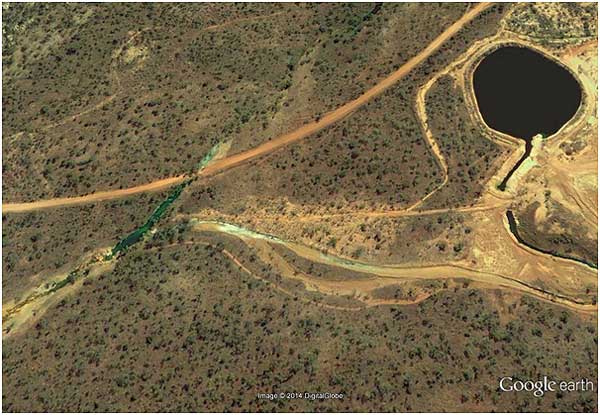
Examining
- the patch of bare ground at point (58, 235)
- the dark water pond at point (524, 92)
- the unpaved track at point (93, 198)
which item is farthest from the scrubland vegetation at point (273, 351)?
the dark water pond at point (524, 92)

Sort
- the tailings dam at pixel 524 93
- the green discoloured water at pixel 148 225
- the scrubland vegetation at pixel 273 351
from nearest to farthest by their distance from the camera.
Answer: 1. the scrubland vegetation at pixel 273 351
2. the green discoloured water at pixel 148 225
3. the tailings dam at pixel 524 93

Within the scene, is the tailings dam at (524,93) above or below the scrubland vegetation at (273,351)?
above

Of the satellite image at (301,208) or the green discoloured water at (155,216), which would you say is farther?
the green discoloured water at (155,216)

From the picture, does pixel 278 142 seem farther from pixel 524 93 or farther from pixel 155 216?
pixel 524 93

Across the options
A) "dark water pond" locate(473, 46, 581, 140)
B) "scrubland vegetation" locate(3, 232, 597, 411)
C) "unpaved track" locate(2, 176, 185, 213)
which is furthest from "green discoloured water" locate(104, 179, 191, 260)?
"dark water pond" locate(473, 46, 581, 140)

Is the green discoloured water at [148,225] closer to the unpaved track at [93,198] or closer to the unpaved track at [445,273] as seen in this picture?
the unpaved track at [93,198]

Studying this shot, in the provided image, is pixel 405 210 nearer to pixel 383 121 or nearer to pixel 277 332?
pixel 383 121
